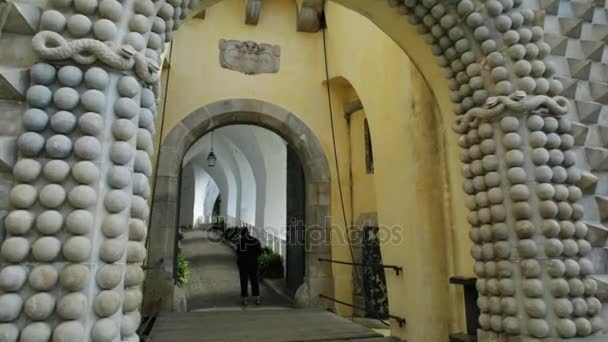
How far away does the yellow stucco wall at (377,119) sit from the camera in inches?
84.4

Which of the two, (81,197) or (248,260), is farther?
(248,260)

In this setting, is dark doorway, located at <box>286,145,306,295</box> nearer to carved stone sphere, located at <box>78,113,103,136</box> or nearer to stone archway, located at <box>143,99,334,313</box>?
stone archway, located at <box>143,99,334,313</box>

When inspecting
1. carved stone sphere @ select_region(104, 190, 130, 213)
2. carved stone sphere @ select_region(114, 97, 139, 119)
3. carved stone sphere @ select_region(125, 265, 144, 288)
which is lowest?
carved stone sphere @ select_region(125, 265, 144, 288)

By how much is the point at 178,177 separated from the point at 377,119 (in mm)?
2544

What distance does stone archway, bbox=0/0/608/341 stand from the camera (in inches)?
37.5

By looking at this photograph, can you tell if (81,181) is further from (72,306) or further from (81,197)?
(72,306)

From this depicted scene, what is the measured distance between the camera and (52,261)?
928 mm

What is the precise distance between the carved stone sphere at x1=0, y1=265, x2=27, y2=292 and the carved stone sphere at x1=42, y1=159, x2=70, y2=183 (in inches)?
8.9

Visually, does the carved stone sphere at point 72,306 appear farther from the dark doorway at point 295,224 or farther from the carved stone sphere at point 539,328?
the dark doorway at point 295,224

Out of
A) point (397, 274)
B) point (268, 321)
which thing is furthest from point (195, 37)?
point (397, 274)

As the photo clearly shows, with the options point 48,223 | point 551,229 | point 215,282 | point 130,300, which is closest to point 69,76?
point 48,223

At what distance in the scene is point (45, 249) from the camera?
2.96 ft

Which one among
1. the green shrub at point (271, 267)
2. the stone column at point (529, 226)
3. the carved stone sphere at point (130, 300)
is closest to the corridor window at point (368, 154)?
the green shrub at point (271, 267)

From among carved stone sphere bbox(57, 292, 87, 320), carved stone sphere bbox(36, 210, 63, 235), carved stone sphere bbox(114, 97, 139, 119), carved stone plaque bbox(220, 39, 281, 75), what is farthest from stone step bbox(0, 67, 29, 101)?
carved stone plaque bbox(220, 39, 281, 75)
